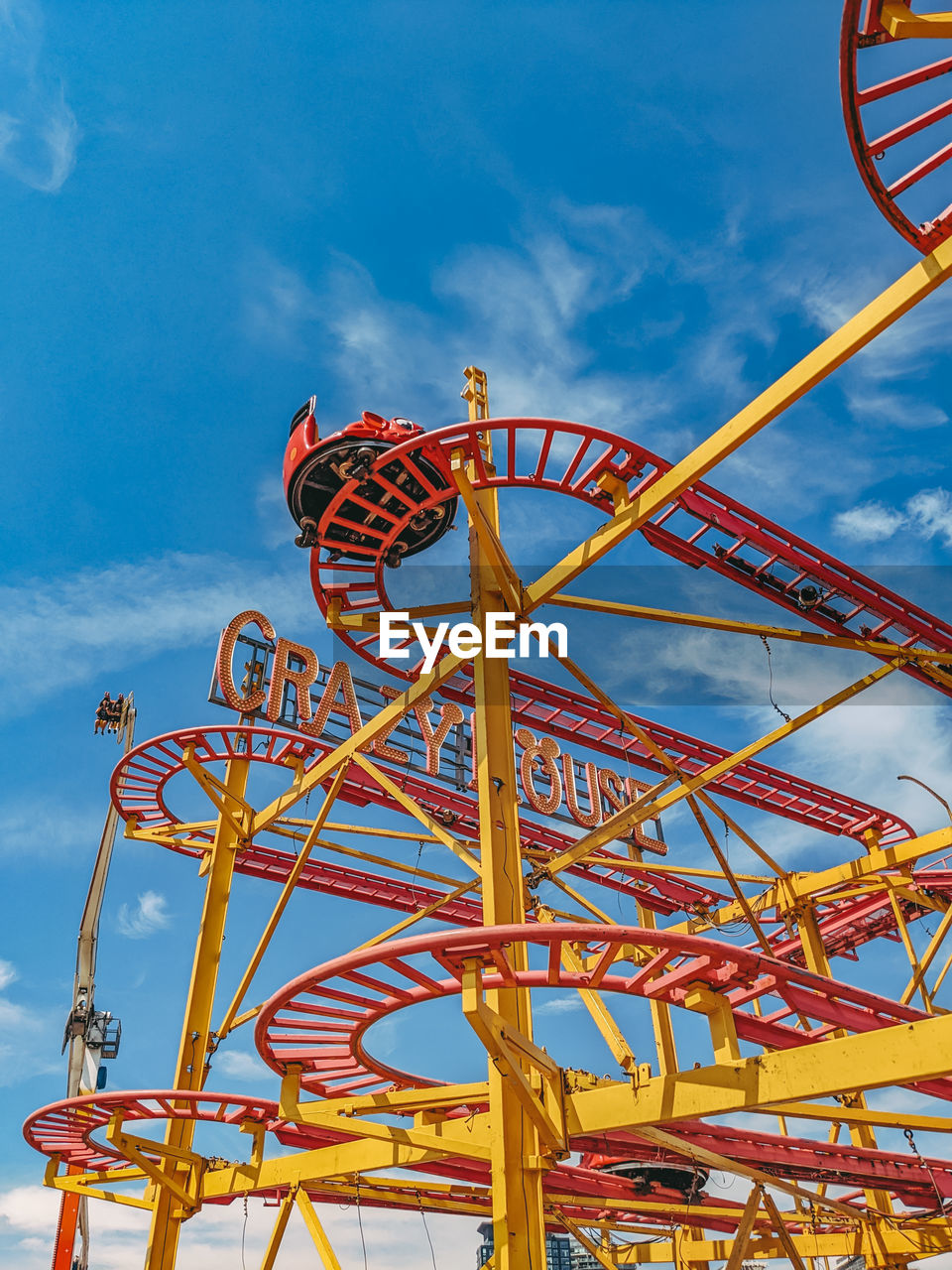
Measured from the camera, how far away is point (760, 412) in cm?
904

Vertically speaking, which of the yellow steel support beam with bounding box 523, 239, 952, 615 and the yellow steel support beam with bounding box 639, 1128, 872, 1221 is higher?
the yellow steel support beam with bounding box 523, 239, 952, 615

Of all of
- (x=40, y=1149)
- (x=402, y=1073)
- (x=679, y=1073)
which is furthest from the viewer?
(x=40, y=1149)

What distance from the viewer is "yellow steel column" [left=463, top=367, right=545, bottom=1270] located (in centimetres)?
843

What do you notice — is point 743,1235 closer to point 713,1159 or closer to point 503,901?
point 713,1159

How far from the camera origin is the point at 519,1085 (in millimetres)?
7820

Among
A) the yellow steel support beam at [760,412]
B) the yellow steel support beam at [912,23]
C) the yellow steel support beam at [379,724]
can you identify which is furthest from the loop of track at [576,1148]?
the yellow steel support beam at [912,23]

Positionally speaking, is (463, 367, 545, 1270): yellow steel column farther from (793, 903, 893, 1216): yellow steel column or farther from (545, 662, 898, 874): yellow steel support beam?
(793, 903, 893, 1216): yellow steel column

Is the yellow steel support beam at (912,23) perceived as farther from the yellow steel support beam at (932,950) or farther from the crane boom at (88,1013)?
the crane boom at (88,1013)

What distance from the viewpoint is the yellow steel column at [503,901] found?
8430 millimetres

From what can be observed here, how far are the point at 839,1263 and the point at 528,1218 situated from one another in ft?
44.0

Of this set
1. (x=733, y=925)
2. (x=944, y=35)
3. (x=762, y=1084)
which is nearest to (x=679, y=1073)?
(x=762, y=1084)

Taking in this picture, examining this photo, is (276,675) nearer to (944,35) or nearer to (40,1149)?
(40,1149)

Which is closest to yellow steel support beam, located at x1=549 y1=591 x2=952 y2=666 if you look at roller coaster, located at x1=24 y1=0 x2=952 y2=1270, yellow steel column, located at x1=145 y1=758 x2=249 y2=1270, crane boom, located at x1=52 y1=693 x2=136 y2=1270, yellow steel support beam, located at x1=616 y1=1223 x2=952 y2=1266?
roller coaster, located at x1=24 y1=0 x2=952 y2=1270

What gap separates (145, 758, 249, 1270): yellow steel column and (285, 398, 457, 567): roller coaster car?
4745mm
